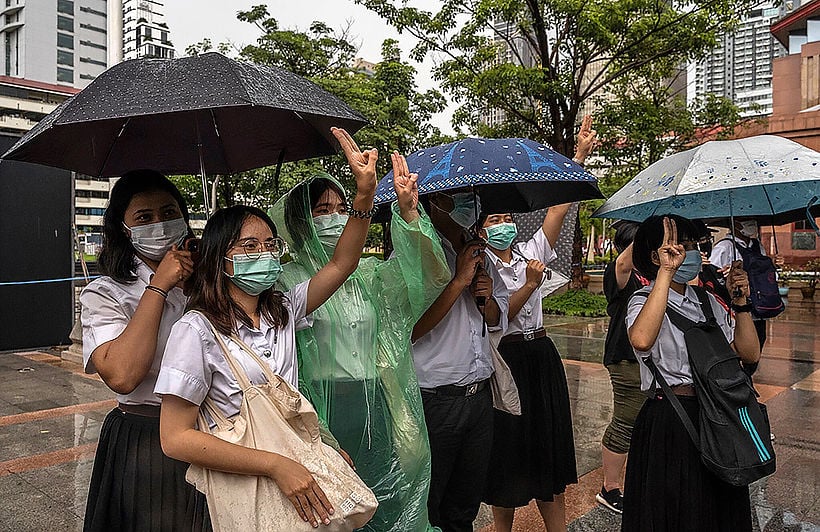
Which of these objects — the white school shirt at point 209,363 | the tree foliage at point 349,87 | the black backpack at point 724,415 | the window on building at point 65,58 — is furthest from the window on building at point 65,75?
the black backpack at point 724,415

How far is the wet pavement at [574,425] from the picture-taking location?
3820 millimetres

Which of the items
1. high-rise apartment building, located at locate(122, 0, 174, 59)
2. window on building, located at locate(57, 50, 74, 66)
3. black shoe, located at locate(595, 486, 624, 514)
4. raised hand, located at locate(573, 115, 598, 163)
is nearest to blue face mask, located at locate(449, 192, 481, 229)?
raised hand, located at locate(573, 115, 598, 163)

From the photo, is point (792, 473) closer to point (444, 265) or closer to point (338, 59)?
point (444, 265)

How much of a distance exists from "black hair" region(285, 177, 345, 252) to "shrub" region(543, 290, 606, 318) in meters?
A: 11.5

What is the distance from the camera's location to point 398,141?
14266mm

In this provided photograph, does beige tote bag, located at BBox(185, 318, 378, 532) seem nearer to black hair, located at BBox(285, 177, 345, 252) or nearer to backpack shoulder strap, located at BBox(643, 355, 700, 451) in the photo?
black hair, located at BBox(285, 177, 345, 252)

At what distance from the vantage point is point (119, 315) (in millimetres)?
2104

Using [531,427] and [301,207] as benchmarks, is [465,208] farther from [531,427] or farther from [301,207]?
[531,427]

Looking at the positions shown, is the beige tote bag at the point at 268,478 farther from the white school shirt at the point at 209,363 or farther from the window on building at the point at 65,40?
the window on building at the point at 65,40

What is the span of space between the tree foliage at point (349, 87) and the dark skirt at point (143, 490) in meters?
10.5

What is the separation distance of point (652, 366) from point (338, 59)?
1454 centimetres

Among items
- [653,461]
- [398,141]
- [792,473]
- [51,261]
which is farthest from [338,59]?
[653,461]

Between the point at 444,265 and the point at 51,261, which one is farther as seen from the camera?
the point at 51,261

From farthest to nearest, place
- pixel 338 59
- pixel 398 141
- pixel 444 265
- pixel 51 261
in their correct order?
pixel 338 59
pixel 398 141
pixel 51 261
pixel 444 265
